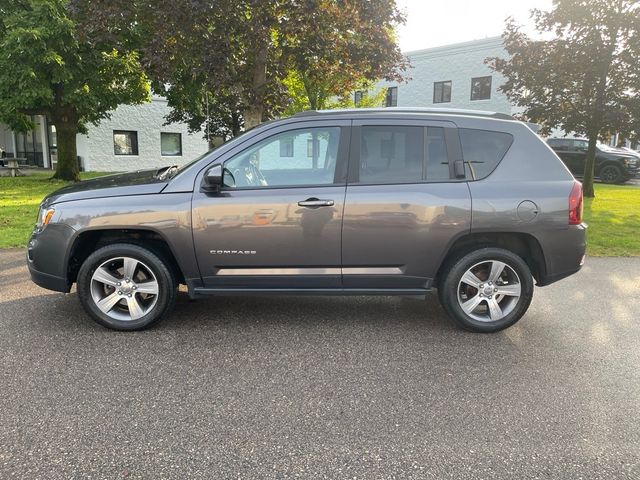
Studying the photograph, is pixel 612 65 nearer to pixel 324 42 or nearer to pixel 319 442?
pixel 324 42

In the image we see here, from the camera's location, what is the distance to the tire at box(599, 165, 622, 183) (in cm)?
2037

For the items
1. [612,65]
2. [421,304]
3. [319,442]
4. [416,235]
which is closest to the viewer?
[319,442]

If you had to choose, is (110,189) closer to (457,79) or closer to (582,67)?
(582,67)

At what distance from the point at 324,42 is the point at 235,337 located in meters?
6.08

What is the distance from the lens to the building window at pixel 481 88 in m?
30.2

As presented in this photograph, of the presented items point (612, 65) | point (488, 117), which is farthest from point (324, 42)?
point (612, 65)

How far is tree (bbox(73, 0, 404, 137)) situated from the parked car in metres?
13.5

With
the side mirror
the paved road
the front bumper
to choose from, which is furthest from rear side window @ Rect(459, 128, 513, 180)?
the front bumper

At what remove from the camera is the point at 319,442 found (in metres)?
2.78

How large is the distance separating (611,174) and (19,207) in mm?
20733

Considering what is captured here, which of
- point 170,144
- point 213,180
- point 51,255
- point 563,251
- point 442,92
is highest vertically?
point 442,92

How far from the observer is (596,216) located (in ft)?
36.9

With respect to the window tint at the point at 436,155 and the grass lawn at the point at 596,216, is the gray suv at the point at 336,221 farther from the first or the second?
the grass lawn at the point at 596,216

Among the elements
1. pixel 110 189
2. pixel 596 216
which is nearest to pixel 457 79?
pixel 596 216
